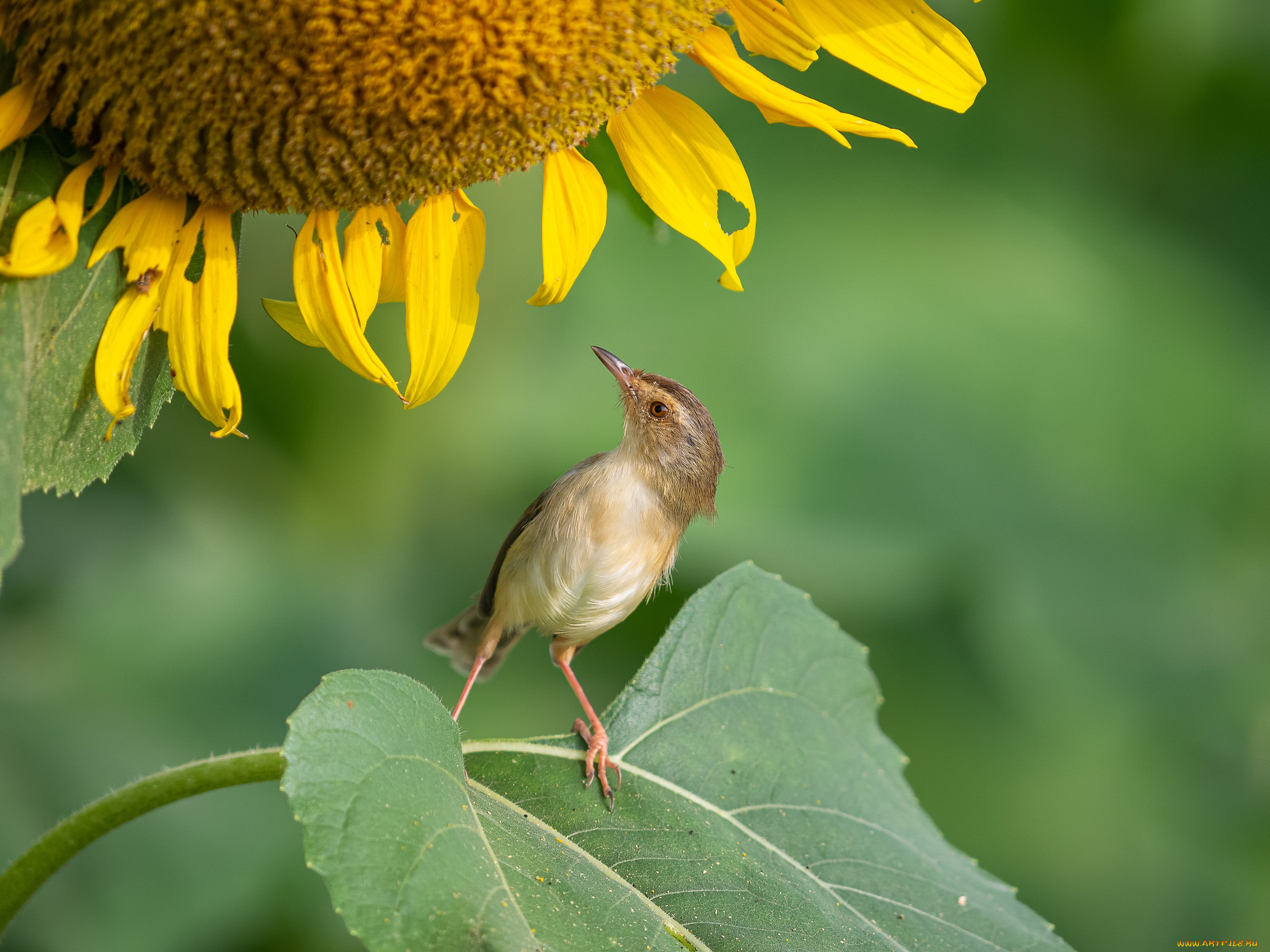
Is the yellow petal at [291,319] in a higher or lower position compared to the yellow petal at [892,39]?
lower

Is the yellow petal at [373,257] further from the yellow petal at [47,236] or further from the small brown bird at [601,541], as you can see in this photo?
the small brown bird at [601,541]

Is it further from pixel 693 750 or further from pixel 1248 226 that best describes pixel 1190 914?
pixel 693 750

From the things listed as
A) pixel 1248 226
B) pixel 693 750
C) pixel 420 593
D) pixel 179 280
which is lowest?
pixel 420 593

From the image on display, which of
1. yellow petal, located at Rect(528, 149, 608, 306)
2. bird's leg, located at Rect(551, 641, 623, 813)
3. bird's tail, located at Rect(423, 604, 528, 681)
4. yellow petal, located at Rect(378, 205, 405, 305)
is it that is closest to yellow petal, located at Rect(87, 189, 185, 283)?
yellow petal, located at Rect(378, 205, 405, 305)

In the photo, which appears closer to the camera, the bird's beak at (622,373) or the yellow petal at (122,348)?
the yellow petal at (122,348)

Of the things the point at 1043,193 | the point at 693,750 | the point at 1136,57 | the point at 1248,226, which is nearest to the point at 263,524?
the point at 693,750

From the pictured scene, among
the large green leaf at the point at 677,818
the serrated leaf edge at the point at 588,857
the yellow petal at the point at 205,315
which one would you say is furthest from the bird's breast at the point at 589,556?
the yellow petal at the point at 205,315

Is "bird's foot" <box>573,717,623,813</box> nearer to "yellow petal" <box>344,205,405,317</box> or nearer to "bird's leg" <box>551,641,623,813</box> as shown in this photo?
"bird's leg" <box>551,641,623,813</box>
